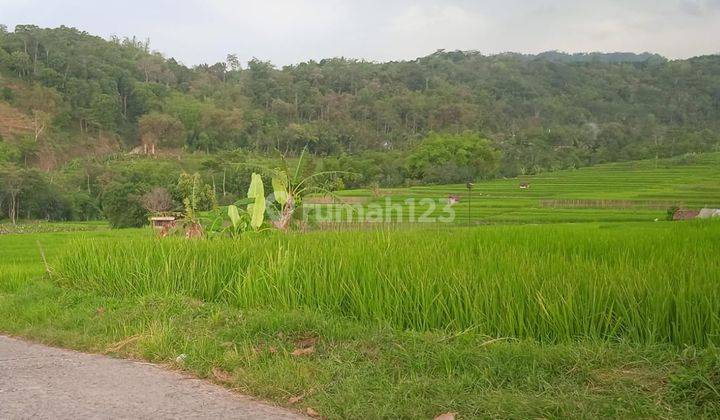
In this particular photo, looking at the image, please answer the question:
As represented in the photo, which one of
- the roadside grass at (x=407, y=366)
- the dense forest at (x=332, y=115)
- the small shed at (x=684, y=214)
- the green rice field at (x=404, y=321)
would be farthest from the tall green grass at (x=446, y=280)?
the dense forest at (x=332, y=115)

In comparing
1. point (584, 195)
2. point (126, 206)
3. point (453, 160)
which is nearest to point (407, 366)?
point (584, 195)

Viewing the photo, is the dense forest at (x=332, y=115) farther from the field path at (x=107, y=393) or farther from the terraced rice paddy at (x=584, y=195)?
the field path at (x=107, y=393)

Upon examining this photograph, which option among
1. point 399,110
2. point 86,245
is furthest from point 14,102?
point 86,245

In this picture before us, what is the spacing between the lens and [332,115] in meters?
74.6

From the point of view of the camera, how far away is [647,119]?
64625mm

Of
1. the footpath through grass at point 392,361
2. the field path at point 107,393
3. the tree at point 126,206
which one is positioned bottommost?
the tree at point 126,206

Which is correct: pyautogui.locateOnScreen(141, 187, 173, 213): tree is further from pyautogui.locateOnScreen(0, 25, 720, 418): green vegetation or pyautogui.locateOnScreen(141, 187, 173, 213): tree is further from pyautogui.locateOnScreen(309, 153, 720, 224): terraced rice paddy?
pyautogui.locateOnScreen(309, 153, 720, 224): terraced rice paddy

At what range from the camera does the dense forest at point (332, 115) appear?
47219 mm

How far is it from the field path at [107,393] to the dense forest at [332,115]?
123 feet

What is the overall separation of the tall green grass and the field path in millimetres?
1461

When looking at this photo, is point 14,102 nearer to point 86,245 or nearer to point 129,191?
point 129,191

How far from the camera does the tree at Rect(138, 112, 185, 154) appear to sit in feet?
218

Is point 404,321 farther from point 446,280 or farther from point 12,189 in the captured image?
point 12,189

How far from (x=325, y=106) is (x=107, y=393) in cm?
7317
